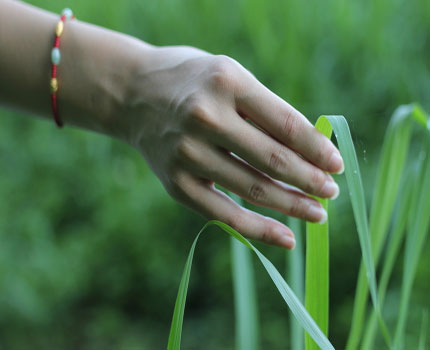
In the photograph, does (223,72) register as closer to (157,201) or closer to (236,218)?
(236,218)

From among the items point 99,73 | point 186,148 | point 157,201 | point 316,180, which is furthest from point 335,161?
point 157,201

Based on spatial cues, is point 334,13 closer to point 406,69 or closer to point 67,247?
point 406,69

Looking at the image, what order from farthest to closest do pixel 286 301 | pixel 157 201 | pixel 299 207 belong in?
pixel 157 201 → pixel 299 207 → pixel 286 301

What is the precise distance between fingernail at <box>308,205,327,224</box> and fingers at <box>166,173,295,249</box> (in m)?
0.04

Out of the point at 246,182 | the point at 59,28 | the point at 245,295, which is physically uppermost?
the point at 59,28

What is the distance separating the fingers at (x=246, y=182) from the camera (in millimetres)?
470

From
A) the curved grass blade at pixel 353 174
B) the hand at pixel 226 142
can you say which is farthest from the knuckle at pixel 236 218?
the curved grass blade at pixel 353 174

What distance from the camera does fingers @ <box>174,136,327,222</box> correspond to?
470 mm

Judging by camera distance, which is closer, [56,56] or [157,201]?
[56,56]

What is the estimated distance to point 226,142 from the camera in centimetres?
45

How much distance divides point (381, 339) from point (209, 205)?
0.85 meters

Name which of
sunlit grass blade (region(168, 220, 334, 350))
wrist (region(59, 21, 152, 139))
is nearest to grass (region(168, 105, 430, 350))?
sunlit grass blade (region(168, 220, 334, 350))

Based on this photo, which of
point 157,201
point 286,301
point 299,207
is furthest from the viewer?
point 157,201

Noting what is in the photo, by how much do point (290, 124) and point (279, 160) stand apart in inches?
1.3
